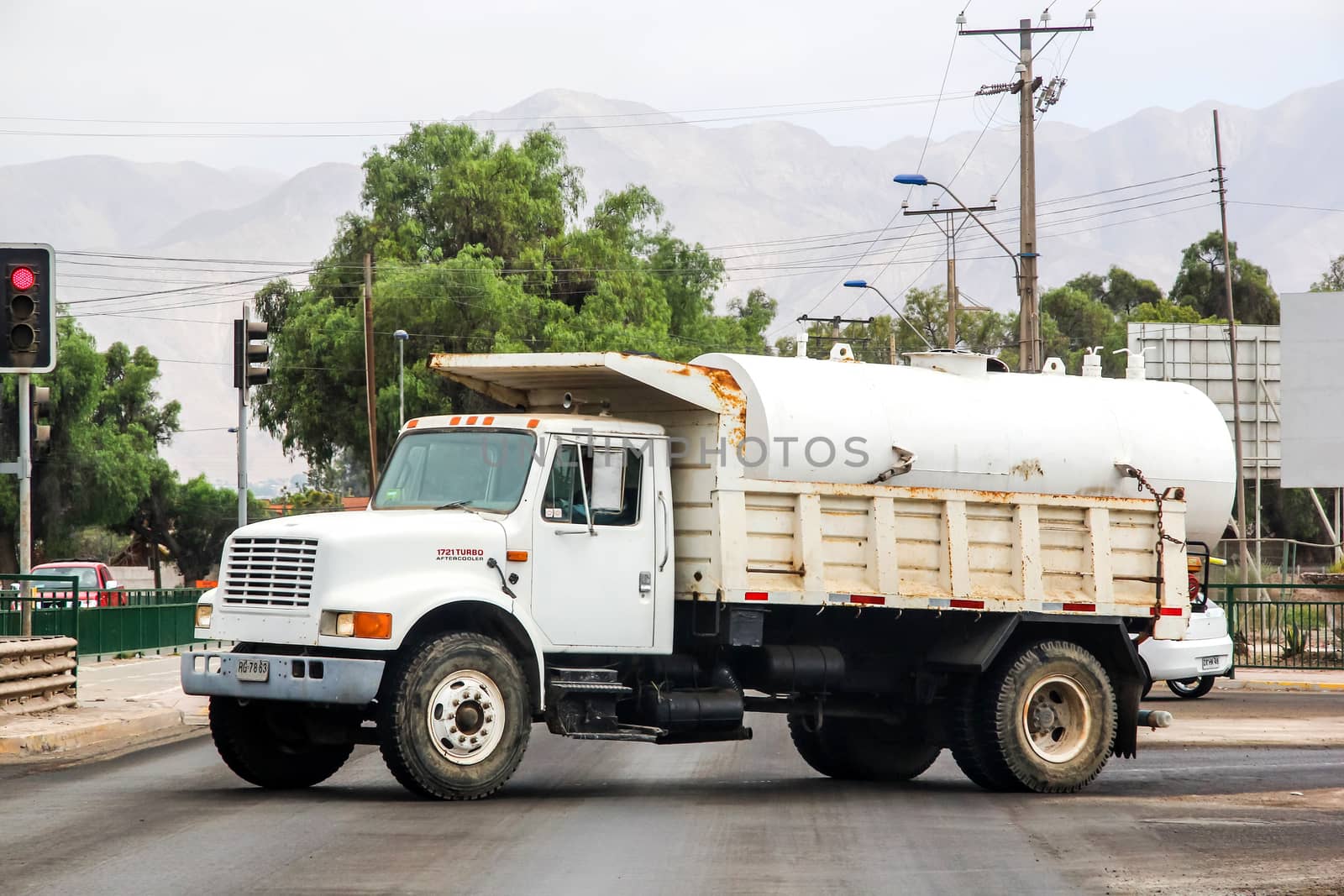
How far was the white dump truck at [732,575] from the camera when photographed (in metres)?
11.5

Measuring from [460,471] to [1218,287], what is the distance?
9595 centimetres

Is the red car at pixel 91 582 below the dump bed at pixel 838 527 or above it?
below

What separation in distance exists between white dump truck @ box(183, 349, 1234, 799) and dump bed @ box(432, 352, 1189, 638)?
0.07ft

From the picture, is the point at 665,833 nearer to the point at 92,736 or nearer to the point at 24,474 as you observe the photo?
the point at 92,736

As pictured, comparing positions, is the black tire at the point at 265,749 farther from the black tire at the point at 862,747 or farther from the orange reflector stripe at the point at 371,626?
the black tire at the point at 862,747

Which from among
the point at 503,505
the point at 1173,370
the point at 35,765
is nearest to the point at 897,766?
the point at 503,505

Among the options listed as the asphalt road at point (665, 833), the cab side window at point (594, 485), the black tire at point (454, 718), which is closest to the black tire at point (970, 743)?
the asphalt road at point (665, 833)

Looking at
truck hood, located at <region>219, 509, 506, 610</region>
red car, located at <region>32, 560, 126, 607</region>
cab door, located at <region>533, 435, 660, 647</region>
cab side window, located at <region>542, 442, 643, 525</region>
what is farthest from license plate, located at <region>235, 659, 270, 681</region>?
red car, located at <region>32, 560, 126, 607</region>

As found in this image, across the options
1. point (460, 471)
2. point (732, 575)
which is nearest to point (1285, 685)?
point (732, 575)

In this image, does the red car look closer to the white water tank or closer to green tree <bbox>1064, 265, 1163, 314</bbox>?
the white water tank

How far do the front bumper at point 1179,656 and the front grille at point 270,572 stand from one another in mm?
11386

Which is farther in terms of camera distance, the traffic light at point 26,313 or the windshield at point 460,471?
the traffic light at point 26,313

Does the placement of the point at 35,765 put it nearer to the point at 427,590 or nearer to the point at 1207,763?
the point at 427,590

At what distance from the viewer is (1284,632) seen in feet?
97.6
